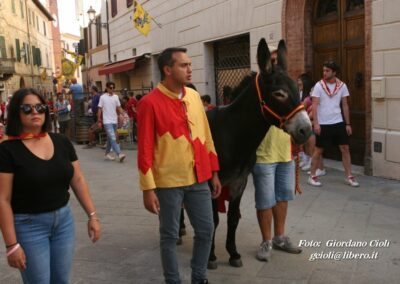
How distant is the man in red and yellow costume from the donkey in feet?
1.92

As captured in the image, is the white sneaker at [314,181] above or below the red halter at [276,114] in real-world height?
below

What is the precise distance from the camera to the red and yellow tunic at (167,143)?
3.24 metres

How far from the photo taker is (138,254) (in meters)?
4.64

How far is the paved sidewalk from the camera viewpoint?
13.3 ft

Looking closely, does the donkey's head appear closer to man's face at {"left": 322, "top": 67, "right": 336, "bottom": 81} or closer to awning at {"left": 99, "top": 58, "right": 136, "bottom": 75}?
man's face at {"left": 322, "top": 67, "right": 336, "bottom": 81}

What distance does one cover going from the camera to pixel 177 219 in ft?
11.1

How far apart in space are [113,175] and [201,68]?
235 inches

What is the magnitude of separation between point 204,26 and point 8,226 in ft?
38.4

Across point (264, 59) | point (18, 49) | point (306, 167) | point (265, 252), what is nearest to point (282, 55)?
point (264, 59)

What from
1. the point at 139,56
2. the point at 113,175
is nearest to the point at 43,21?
the point at 139,56

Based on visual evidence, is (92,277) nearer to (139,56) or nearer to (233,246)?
(233,246)

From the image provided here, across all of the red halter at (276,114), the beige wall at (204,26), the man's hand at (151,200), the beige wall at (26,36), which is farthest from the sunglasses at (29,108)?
the beige wall at (26,36)

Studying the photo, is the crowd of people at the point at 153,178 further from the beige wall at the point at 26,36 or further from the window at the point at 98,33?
the beige wall at the point at 26,36

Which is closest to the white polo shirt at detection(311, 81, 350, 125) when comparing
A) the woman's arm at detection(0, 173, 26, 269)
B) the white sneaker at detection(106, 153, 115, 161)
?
the woman's arm at detection(0, 173, 26, 269)
